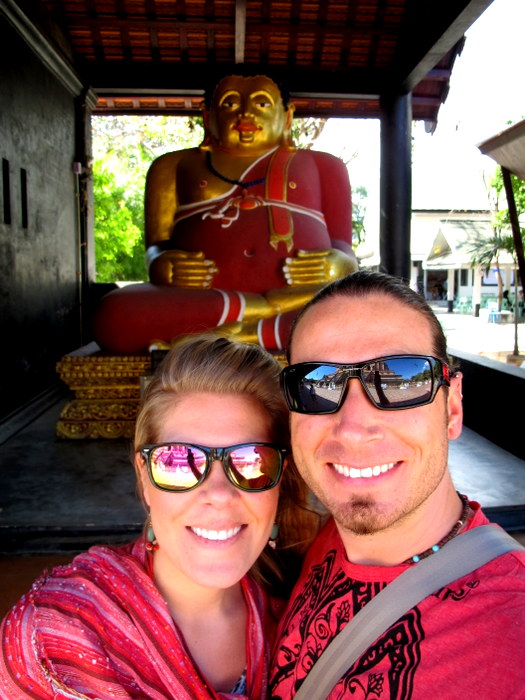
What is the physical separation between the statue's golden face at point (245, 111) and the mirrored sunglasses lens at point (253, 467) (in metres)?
4.15

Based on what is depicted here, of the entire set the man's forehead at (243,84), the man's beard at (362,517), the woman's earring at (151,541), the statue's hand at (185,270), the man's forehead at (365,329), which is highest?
the man's forehead at (243,84)

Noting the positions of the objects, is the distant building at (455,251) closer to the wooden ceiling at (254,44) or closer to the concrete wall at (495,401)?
the wooden ceiling at (254,44)

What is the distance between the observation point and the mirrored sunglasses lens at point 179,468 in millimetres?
1180

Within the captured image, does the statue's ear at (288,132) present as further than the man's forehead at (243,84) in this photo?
Yes

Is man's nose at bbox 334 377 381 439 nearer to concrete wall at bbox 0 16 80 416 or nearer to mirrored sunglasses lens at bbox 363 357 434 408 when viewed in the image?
mirrored sunglasses lens at bbox 363 357 434 408

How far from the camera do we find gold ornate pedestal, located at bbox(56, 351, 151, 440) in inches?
160

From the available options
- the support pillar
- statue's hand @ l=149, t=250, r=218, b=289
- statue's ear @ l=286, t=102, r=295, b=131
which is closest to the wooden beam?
statue's ear @ l=286, t=102, r=295, b=131

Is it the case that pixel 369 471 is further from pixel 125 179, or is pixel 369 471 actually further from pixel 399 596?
pixel 125 179

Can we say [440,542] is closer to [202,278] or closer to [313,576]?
[313,576]

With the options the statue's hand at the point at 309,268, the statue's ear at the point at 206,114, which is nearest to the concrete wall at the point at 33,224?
the statue's ear at the point at 206,114

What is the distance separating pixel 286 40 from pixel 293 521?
5.85m

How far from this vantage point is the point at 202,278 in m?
4.56

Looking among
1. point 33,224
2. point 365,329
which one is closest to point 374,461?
point 365,329

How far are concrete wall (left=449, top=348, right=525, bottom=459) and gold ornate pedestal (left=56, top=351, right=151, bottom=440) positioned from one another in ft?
6.92
